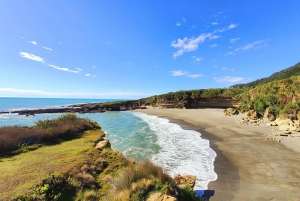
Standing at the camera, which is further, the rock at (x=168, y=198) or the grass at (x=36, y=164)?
the grass at (x=36, y=164)

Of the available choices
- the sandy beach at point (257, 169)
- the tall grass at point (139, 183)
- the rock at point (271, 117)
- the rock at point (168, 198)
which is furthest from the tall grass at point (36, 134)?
the rock at point (271, 117)

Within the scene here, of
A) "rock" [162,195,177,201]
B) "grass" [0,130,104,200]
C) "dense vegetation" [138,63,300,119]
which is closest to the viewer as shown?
"rock" [162,195,177,201]

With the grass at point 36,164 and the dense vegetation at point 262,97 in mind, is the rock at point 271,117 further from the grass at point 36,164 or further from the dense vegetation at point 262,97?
the grass at point 36,164

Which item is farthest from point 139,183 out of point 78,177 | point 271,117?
point 271,117

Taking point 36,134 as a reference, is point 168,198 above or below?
below

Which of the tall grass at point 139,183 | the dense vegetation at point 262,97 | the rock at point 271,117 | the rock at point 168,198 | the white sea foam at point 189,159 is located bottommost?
the white sea foam at point 189,159

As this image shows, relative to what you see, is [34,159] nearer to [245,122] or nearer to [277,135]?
[277,135]

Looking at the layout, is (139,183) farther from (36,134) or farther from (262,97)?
(262,97)

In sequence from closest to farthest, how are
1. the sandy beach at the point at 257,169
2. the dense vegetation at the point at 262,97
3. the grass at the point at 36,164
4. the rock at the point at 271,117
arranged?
the grass at the point at 36,164, the sandy beach at the point at 257,169, the rock at the point at 271,117, the dense vegetation at the point at 262,97

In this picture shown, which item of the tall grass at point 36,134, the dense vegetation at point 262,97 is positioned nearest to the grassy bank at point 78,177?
the tall grass at point 36,134

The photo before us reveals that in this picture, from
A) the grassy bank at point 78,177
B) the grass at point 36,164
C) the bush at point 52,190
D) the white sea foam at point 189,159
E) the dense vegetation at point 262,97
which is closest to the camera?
the bush at point 52,190

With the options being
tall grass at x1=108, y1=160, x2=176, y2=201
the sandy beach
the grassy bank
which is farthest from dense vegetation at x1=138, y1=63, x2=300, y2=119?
the grassy bank

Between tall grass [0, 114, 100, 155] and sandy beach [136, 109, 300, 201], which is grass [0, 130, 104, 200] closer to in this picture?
tall grass [0, 114, 100, 155]

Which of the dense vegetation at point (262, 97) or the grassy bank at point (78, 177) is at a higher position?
the dense vegetation at point (262, 97)
